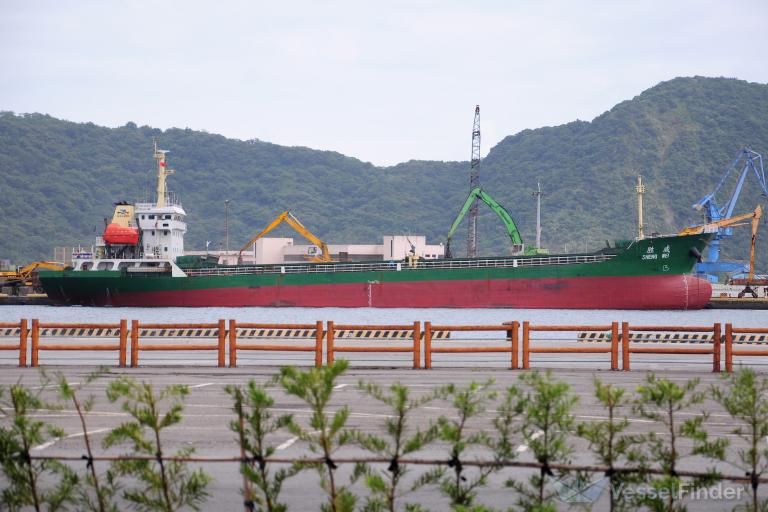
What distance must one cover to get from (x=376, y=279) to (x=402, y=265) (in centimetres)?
339

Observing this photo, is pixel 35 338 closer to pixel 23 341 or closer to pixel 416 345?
pixel 23 341

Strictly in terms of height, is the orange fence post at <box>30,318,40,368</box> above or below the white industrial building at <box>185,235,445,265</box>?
below

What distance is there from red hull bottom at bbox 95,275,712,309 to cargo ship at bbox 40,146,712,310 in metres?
0.07

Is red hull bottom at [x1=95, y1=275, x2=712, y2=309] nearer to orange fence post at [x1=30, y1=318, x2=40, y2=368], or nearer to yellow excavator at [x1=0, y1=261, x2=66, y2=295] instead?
yellow excavator at [x1=0, y1=261, x2=66, y2=295]

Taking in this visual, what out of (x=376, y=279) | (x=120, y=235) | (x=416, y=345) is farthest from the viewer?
(x=120, y=235)

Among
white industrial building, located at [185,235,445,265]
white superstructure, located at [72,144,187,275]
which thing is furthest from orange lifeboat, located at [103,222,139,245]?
white industrial building, located at [185,235,445,265]

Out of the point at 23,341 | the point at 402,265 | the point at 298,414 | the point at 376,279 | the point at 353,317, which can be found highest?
the point at 402,265

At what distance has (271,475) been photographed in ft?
30.6

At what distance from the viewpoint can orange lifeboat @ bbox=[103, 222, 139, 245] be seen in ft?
242

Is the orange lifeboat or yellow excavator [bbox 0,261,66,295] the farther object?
yellow excavator [bbox 0,261,66,295]

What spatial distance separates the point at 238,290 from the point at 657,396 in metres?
64.1

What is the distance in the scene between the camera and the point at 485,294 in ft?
215

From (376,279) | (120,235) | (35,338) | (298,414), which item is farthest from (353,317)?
(298,414)

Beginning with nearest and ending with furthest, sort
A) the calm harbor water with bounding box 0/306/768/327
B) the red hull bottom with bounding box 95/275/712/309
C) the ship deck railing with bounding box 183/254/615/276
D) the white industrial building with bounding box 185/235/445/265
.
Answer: the calm harbor water with bounding box 0/306/768/327 < the red hull bottom with bounding box 95/275/712/309 < the ship deck railing with bounding box 183/254/615/276 < the white industrial building with bounding box 185/235/445/265
